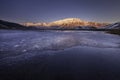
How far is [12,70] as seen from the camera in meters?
7.06

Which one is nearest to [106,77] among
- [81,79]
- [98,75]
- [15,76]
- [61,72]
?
[98,75]

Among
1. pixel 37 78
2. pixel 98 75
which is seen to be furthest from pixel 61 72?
pixel 98 75

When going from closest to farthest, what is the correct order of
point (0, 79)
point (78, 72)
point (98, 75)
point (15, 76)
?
point (0, 79)
point (15, 76)
point (98, 75)
point (78, 72)

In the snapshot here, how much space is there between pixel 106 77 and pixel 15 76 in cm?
436

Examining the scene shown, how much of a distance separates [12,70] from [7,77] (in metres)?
1.00

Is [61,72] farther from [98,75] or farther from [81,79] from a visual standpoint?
[98,75]

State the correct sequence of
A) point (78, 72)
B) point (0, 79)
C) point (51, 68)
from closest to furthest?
1. point (0, 79)
2. point (78, 72)
3. point (51, 68)

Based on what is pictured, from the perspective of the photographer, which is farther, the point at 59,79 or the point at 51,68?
the point at 51,68

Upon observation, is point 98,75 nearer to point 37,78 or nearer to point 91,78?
point 91,78

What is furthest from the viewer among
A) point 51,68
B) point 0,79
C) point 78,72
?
point 51,68

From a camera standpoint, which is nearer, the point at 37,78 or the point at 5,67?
the point at 37,78

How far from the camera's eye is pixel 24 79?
587 centimetres

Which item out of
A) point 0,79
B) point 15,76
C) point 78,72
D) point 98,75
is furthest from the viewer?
point 78,72

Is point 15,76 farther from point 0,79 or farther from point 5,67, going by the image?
point 5,67
